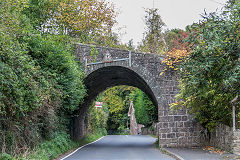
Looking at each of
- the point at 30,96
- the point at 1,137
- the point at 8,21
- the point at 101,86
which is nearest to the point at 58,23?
the point at 101,86

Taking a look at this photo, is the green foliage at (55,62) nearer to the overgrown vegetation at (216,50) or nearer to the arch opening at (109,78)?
the arch opening at (109,78)

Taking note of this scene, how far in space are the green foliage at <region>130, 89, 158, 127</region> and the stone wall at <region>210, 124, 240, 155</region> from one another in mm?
23271

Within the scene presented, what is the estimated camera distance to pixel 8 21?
10961 millimetres

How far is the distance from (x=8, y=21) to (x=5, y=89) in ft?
12.5

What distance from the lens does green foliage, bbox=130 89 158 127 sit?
39000mm

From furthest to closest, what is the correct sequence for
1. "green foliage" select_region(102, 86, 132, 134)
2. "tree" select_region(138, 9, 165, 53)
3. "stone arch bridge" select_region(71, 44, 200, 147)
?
"green foliage" select_region(102, 86, 132, 134), "tree" select_region(138, 9, 165, 53), "stone arch bridge" select_region(71, 44, 200, 147)

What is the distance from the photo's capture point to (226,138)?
12.4 metres

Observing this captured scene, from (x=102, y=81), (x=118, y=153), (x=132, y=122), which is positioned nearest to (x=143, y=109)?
(x=132, y=122)

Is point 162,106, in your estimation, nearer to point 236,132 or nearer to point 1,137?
point 236,132

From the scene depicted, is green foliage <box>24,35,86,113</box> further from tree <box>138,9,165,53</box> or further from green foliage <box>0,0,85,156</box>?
tree <box>138,9,165,53</box>

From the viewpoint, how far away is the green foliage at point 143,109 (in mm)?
39000

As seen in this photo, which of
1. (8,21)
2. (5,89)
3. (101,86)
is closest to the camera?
(5,89)

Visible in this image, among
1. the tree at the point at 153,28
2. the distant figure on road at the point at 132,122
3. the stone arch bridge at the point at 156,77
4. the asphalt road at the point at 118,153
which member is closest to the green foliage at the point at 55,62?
the asphalt road at the point at 118,153

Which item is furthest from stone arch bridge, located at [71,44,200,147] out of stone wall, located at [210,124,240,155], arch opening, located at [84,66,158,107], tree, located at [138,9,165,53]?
tree, located at [138,9,165,53]
